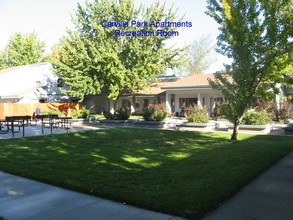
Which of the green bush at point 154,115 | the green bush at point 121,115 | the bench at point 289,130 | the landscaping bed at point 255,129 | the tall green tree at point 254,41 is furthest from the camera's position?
the green bush at point 121,115

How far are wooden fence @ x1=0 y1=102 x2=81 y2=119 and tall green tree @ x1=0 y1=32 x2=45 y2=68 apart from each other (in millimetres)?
27782

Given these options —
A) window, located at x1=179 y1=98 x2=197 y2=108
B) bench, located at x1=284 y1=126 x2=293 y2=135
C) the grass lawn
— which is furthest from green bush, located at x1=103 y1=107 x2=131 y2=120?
bench, located at x1=284 y1=126 x2=293 y2=135

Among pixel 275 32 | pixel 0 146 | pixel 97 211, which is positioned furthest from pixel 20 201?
pixel 275 32

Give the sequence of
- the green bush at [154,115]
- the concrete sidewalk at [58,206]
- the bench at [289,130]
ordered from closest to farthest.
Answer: the concrete sidewalk at [58,206] → the bench at [289,130] → the green bush at [154,115]

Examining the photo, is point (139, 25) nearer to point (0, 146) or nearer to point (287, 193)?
point (0, 146)

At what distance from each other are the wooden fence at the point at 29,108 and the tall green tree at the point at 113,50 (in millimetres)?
4437

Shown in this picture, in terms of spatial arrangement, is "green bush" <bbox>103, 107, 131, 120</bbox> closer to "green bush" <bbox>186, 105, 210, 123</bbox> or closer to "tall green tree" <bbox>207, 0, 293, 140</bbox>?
"green bush" <bbox>186, 105, 210, 123</bbox>

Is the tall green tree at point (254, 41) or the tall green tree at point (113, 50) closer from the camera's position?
the tall green tree at point (254, 41)

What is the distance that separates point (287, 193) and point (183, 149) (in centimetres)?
538

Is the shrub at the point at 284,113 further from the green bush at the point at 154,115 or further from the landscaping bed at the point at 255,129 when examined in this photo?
the green bush at the point at 154,115

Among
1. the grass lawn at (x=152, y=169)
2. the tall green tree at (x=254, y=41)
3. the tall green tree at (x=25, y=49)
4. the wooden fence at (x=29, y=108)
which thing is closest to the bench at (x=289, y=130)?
the tall green tree at (x=254, y=41)

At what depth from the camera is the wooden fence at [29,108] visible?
2883 centimetres

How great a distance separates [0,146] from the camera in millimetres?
11617

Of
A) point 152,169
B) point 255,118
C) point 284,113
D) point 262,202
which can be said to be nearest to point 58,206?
point 152,169
